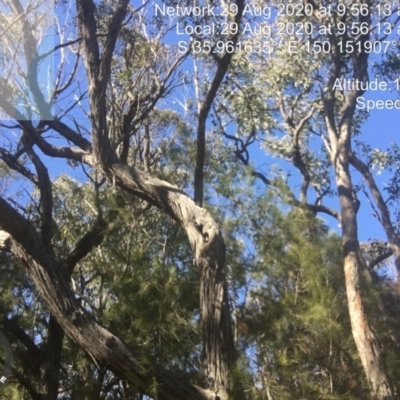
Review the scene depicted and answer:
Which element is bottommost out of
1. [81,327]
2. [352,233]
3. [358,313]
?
[81,327]

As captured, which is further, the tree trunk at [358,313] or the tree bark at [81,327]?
the tree trunk at [358,313]

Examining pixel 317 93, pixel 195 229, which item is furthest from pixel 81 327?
pixel 317 93

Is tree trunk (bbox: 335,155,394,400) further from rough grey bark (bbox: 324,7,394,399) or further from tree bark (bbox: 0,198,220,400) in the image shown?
tree bark (bbox: 0,198,220,400)

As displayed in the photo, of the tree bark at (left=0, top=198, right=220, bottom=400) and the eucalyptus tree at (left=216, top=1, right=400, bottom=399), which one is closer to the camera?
the tree bark at (left=0, top=198, right=220, bottom=400)

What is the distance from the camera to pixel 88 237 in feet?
26.7

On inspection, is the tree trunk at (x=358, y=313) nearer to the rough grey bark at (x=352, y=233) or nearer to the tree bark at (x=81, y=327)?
the rough grey bark at (x=352, y=233)

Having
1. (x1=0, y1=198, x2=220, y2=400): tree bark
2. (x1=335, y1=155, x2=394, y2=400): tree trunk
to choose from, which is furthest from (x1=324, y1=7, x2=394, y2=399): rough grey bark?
(x1=0, y1=198, x2=220, y2=400): tree bark

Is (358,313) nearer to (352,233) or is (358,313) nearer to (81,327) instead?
(352,233)

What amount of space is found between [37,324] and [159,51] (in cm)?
427

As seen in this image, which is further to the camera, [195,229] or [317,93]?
[317,93]

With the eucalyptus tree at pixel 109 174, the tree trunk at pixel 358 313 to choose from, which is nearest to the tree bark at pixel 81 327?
the eucalyptus tree at pixel 109 174

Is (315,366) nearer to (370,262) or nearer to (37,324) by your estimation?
(37,324)

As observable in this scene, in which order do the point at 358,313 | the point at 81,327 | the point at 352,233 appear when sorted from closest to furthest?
the point at 81,327
the point at 358,313
the point at 352,233

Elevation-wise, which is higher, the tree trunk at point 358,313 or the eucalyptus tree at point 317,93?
the eucalyptus tree at point 317,93
